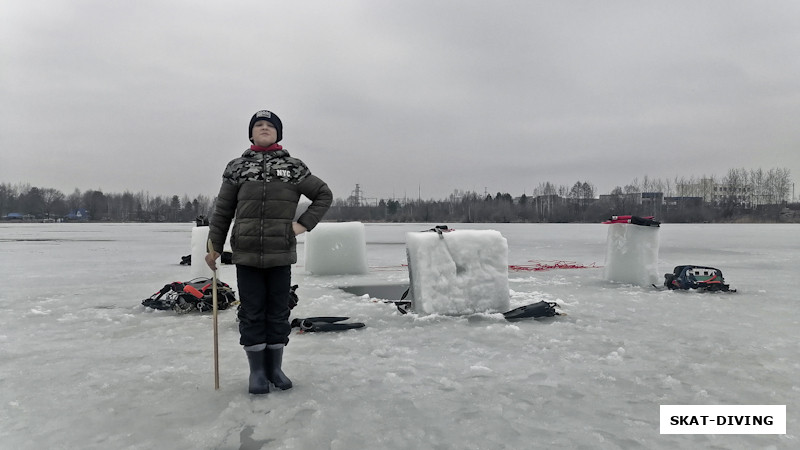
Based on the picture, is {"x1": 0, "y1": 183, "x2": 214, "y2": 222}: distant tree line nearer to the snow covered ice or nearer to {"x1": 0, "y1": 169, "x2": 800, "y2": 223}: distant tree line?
{"x1": 0, "y1": 169, "x2": 800, "y2": 223}: distant tree line

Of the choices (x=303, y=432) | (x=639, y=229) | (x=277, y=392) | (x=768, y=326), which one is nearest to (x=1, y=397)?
(x=277, y=392)

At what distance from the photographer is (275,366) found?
3.49m

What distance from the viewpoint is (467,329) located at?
5.27m

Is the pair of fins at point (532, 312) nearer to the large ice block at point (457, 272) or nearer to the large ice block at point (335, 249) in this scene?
the large ice block at point (457, 272)

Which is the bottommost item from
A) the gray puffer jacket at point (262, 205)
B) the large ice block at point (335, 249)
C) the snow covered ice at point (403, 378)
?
the snow covered ice at point (403, 378)

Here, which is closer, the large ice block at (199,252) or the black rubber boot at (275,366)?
the black rubber boot at (275,366)

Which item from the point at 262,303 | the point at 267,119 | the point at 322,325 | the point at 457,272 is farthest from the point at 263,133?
the point at 457,272

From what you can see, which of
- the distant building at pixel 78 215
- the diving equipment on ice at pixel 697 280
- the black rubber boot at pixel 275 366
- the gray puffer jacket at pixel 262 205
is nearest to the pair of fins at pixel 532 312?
the black rubber boot at pixel 275 366

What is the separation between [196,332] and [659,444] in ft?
14.5

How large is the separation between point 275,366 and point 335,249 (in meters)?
7.57

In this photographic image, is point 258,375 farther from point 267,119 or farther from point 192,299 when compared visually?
point 192,299

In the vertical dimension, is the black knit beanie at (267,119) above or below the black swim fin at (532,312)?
above

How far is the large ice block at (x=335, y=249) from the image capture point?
10930 millimetres

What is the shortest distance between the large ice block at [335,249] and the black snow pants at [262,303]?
24.2 ft
